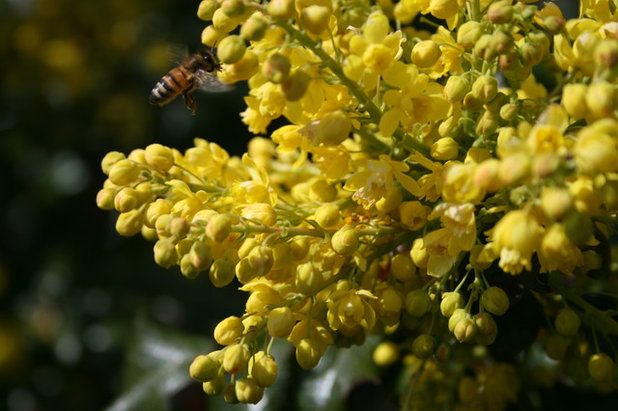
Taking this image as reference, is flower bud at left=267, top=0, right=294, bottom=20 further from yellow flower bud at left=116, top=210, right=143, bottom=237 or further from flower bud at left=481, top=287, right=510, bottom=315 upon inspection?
flower bud at left=481, top=287, right=510, bottom=315

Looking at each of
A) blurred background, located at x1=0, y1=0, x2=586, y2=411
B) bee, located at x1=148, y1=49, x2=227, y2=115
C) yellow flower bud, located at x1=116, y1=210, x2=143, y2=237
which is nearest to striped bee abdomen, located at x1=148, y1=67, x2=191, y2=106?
bee, located at x1=148, y1=49, x2=227, y2=115

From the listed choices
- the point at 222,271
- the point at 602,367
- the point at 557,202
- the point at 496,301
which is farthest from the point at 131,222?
the point at 602,367

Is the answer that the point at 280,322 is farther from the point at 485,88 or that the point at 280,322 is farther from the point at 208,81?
the point at 208,81

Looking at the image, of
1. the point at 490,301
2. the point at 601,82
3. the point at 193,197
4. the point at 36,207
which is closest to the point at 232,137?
the point at 36,207

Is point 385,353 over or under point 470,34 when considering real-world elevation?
under

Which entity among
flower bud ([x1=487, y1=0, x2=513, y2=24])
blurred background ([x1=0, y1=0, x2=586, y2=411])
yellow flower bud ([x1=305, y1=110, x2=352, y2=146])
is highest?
flower bud ([x1=487, y1=0, x2=513, y2=24])

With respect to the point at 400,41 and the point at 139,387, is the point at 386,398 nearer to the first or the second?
the point at 139,387
